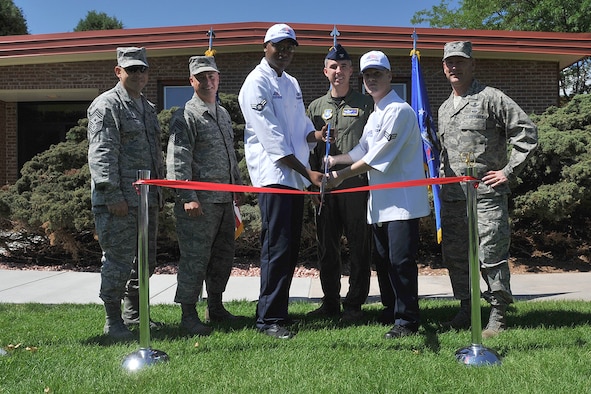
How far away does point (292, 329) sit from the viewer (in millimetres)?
4547

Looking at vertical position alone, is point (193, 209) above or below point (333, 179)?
below

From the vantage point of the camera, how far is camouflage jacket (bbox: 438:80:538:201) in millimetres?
4152

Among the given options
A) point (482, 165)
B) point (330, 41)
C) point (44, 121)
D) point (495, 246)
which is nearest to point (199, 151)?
point (482, 165)

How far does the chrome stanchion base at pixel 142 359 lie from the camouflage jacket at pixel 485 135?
8.27 feet

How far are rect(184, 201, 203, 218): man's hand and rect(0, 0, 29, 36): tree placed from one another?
2985cm

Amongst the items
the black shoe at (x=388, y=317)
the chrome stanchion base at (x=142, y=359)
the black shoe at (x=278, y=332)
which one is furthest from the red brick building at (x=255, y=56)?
the chrome stanchion base at (x=142, y=359)

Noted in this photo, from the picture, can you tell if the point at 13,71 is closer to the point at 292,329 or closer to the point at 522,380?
the point at 292,329

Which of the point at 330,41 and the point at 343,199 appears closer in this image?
the point at 343,199

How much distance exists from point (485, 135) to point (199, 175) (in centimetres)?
232

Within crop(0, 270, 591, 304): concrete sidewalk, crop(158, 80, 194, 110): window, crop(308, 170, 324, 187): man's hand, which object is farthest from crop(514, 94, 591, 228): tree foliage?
crop(158, 80, 194, 110): window

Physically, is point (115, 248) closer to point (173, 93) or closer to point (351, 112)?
point (351, 112)

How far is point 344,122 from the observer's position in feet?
15.7

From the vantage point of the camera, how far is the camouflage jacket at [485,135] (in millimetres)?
4152

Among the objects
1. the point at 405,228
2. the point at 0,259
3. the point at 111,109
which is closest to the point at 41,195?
the point at 0,259
